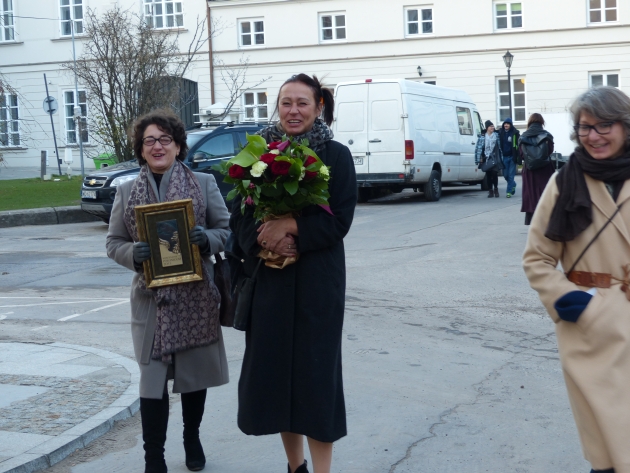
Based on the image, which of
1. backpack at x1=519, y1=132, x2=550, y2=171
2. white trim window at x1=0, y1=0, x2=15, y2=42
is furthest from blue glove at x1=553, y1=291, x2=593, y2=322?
white trim window at x1=0, y1=0, x2=15, y2=42

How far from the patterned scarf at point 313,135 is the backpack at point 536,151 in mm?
9406

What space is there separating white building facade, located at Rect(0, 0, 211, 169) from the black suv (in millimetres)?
21790

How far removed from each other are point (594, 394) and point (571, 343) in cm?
21

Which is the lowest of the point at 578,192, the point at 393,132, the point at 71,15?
the point at 578,192

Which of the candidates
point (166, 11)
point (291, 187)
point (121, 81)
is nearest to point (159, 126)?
point (291, 187)

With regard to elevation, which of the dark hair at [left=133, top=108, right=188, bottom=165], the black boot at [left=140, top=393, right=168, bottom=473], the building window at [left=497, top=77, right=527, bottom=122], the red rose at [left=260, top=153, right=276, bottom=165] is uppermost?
the building window at [left=497, top=77, right=527, bottom=122]

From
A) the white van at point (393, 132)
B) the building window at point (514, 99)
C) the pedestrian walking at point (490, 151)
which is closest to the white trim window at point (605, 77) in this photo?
the building window at point (514, 99)

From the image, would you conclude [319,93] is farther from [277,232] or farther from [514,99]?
[514,99]

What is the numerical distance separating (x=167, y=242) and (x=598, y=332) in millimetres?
2072

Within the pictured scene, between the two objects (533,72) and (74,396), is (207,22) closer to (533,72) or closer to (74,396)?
(533,72)

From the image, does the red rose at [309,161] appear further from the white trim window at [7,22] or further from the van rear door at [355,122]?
the white trim window at [7,22]

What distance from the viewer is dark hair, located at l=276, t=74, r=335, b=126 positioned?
13.4 ft

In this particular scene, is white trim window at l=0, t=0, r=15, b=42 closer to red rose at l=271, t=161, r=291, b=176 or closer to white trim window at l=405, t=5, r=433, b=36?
white trim window at l=405, t=5, r=433, b=36

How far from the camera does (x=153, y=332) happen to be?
451 cm
